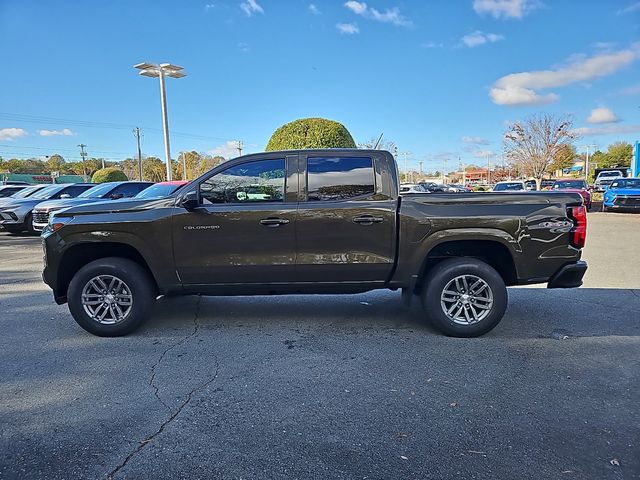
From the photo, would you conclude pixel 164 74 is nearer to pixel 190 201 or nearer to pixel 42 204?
pixel 42 204

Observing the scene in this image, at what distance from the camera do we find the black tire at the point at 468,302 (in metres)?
4.63

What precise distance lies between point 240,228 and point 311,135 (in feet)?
53.4

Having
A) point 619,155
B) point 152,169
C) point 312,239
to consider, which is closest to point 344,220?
point 312,239

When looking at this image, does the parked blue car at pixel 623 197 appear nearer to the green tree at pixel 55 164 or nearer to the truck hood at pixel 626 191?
the truck hood at pixel 626 191

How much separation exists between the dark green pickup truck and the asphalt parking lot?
51cm

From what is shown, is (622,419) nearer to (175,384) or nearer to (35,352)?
(175,384)

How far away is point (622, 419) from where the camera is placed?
3.10 meters

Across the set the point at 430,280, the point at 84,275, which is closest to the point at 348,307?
the point at 430,280

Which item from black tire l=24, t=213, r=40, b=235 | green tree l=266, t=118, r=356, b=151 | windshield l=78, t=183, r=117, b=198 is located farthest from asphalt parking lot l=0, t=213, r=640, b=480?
green tree l=266, t=118, r=356, b=151

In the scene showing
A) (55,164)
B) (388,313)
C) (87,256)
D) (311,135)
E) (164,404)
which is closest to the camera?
(164,404)

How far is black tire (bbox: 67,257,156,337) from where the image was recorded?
4.73 m

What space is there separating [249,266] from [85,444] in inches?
89.0

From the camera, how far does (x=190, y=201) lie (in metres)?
4.64

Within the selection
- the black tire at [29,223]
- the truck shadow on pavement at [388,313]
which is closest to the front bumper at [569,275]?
the truck shadow on pavement at [388,313]
